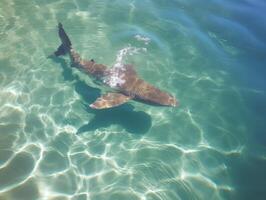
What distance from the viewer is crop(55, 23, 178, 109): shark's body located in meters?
9.75

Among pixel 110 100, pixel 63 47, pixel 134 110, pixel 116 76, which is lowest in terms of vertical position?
pixel 134 110

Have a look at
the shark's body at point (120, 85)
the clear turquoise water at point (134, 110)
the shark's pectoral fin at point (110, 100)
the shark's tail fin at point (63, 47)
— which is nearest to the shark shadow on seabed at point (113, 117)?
the clear turquoise water at point (134, 110)

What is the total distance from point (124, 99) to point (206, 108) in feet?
10.4

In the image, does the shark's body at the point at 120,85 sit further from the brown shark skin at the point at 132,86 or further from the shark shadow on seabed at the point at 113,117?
the shark shadow on seabed at the point at 113,117

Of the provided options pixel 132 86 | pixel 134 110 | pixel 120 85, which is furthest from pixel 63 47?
pixel 134 110

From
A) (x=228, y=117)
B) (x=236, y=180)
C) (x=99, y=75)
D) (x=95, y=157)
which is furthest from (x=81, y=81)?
(x=236, y=180)

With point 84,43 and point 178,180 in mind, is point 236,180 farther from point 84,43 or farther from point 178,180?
point 84,43

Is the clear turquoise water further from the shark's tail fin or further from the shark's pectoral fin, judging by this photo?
the shark's pectoral fin

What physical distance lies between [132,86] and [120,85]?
41 cm

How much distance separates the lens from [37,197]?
27.7 feet

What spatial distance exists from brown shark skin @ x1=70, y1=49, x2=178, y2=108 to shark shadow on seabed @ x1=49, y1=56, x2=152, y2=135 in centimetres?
69

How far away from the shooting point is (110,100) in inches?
387

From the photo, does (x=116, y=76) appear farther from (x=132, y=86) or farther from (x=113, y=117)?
(x=113, y=117)

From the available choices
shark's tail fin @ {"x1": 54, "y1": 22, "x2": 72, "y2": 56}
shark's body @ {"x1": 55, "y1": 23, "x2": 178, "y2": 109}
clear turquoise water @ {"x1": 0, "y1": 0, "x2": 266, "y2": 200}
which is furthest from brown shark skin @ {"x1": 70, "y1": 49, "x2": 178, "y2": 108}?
clear turquoise water @ {"x1": 0, "y1": 0, "x2": 266, "y2": 200}
